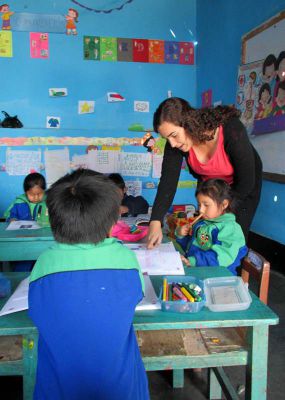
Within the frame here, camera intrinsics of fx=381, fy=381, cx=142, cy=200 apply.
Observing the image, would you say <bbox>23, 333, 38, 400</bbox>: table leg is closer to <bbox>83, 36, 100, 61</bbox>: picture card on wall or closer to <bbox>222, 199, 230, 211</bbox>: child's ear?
<bbox>222, 199, 230, 211</bbox>: child's ear

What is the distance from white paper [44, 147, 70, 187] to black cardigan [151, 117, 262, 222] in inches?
91.2

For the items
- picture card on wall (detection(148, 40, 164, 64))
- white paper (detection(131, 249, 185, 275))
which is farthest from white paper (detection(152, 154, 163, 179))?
white paper (detection(131, 249, 185, 275))

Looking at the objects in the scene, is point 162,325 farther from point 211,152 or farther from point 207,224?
point 211,152

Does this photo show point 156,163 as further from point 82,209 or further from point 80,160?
point 82,209

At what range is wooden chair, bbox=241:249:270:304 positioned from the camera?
142 centimetres

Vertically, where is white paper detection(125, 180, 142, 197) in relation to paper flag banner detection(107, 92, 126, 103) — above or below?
below

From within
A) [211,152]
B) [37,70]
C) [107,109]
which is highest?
[37,70]

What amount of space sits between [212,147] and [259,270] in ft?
1.77

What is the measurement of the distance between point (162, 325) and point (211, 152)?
3.05 feet

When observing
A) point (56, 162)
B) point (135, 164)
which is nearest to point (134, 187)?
point (135, 164)

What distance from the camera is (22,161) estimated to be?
12.6ft

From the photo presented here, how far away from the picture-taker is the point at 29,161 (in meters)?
3.87

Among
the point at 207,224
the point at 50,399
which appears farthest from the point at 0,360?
the point at 207,224

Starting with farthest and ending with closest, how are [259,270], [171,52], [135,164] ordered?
[171,52], [135,164], [259,270]
